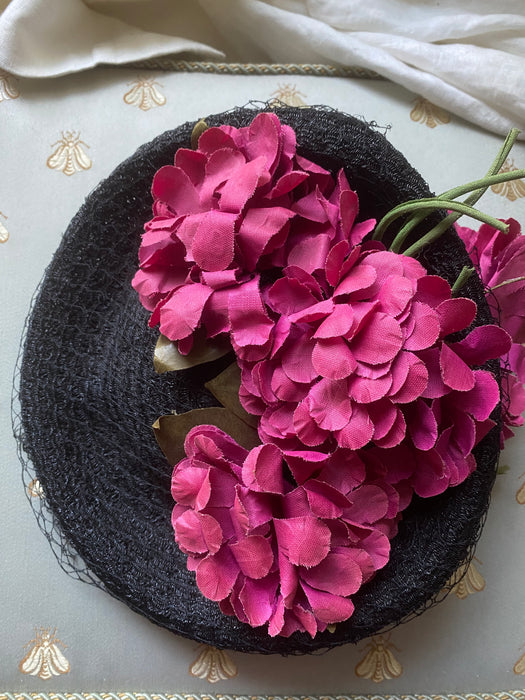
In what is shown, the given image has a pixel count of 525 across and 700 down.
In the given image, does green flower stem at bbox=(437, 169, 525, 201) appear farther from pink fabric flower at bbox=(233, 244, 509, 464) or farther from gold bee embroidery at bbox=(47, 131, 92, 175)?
Result: gold bee embroidery at bbox=(47, 131, 92, 175)

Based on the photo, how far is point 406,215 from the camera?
47 centimetres

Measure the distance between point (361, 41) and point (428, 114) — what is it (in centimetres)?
11

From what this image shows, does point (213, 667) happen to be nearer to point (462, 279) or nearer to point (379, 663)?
point (379, 663)

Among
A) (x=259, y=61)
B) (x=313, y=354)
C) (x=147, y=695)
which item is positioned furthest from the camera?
(x=259, y=61)

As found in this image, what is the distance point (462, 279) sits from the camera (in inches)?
16.6

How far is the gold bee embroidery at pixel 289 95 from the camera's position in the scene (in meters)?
0.65

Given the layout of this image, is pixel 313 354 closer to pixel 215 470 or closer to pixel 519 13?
pixel 215 470

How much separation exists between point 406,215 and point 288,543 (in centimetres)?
26

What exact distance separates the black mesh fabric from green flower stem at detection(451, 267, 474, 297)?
26mm

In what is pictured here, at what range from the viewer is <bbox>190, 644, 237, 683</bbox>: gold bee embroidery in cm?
59

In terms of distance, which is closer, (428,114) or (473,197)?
(473,197)

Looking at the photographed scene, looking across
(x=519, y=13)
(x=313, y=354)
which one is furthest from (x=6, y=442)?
(x=519, y=13)

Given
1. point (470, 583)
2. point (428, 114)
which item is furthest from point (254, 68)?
point (470, 583)

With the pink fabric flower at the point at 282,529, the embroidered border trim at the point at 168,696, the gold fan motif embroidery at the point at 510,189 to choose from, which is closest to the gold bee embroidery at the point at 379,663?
the embroidered border trim at the point at 168,696
